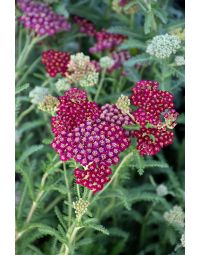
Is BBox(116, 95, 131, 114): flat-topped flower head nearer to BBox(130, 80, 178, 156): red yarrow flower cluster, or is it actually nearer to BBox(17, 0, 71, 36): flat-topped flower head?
BBox(130, 80, 178, 156): red yarrow flower cluster

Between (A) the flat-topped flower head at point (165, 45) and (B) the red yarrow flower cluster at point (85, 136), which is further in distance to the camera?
(A) the flat-topped flower head at point (165, 45)

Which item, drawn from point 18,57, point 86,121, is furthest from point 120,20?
point 86,121

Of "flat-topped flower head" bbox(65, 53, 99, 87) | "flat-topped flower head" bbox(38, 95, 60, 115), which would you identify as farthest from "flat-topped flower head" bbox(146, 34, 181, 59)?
"flat-topped flower head" bbox(38, 95, 60, 115)

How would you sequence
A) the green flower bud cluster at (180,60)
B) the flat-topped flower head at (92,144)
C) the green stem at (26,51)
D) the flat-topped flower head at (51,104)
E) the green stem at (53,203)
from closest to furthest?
the flat-topped flower head at (92,144) < the flat-topped flower head at (51,104) < the green flower bud cluster at (180,60) < the green stem at (53,203) < the green stem at (26,51)

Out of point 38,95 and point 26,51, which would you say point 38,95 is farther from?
point 26,51

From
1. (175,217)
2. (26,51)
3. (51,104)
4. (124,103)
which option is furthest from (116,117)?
(26,51)

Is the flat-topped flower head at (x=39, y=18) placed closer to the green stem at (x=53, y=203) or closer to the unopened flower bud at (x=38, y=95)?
the unopened flower bud at (x=38, y=95)

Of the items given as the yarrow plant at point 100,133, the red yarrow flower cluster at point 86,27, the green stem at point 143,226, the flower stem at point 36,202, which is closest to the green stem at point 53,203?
the yarrow plant at point 100,133
